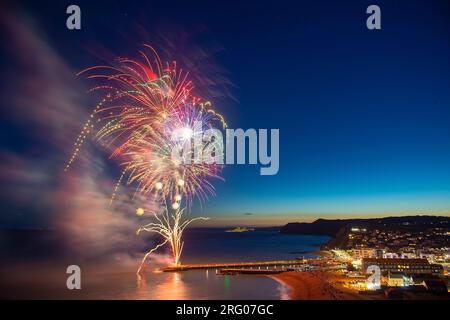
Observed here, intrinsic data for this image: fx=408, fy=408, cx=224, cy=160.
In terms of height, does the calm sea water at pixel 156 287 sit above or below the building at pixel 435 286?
below

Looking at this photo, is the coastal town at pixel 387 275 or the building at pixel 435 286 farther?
the coastal town at pixel 387 275

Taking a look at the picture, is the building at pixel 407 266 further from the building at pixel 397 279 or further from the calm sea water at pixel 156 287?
the calm sea water at pixel 156 287

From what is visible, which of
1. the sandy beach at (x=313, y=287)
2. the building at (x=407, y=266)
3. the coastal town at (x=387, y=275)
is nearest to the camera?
the coastal town at (x=387, y=275)

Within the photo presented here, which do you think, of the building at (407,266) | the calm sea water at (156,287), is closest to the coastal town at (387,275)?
the building at (407,266)

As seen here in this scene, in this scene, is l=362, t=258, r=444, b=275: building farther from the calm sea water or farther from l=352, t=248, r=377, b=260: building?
l=352, t=248, r=377, b=260: building

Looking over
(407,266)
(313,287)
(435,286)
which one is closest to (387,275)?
(407,266)

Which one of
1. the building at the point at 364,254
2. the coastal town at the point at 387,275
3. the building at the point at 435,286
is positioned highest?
the building at the point at 435,286

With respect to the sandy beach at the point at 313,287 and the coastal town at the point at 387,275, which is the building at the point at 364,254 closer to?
the coastal town at the point at 387,275

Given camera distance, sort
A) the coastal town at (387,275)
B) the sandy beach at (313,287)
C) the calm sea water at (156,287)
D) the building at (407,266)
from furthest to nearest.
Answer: the building at (407,266) < the calm sea water at (156,287) < the sandy beach at (313,287) < the coastal town at (387,275)
